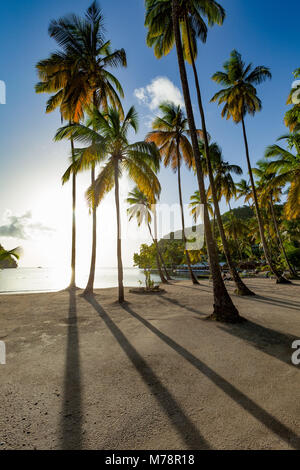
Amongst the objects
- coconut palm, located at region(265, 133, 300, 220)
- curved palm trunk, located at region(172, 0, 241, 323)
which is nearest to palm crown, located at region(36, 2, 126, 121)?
curved palm trunk, located at region(172, 0, 241, 323)

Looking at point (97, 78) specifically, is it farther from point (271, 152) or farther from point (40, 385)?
point (40, 385)

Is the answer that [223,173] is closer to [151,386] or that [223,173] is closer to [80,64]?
[80,64]

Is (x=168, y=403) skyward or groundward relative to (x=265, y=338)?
skyward

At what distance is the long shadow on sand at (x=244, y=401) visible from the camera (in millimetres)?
2316

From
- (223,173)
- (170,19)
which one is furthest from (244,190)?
(170,19)

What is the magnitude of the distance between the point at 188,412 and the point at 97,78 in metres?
17.2

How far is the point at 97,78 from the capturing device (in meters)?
14.0

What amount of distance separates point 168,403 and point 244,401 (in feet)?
3.45

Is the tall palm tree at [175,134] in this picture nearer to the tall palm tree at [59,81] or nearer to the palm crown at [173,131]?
the palm crown at [173,131]

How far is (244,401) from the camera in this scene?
297 cm

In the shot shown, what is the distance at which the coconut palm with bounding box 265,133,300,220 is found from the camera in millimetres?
14875

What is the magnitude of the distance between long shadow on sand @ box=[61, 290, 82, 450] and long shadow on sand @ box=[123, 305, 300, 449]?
6.84 ft

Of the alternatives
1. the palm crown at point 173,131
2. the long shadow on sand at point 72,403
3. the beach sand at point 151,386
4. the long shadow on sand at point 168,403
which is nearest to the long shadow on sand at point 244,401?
the beach sand at point 151,386
